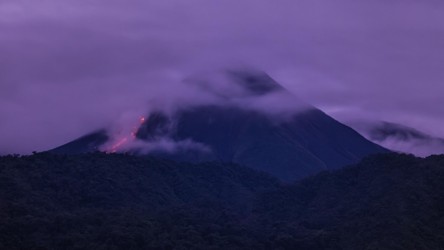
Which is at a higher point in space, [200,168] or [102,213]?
[200,168]

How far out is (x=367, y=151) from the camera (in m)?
132

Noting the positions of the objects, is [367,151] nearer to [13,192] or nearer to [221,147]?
[221,147]

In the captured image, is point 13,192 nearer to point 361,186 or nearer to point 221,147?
point 361,186

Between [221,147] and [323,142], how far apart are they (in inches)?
722

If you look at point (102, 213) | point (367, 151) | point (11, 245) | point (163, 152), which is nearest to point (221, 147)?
point (163, 152)

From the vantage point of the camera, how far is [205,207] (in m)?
71.9

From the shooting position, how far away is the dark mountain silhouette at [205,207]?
56.1m

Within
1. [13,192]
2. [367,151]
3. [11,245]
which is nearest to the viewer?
[11,245]

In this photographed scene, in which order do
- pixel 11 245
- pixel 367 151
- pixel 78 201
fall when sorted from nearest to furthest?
pixel 11 245, pixel 78 201, pixel 367 151

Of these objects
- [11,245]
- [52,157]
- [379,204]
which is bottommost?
[11,245]

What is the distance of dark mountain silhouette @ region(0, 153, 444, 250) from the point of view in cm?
5612

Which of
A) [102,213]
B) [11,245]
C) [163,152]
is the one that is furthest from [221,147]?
[11,245]

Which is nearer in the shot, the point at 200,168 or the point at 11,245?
the point at 11,245

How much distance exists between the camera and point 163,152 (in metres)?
120
